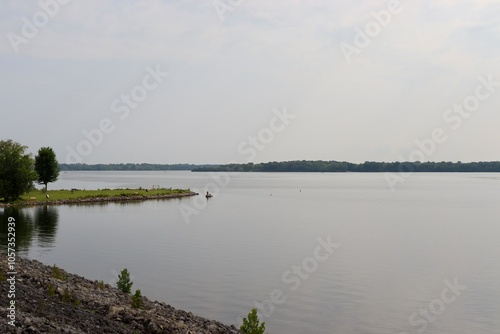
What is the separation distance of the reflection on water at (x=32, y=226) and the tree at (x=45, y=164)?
86.5 ft

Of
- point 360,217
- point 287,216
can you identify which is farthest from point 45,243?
point 360,217

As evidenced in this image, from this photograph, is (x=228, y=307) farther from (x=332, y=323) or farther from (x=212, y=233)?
(x=212, y=233)

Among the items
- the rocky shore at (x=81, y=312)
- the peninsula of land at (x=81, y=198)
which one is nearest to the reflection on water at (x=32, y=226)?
the peninsula of land at (x=81, y=198)

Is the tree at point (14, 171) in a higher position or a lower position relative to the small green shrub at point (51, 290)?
higher

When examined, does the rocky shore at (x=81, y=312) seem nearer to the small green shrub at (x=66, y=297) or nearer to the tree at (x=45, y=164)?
the small green shrub at (x=66, y=297)

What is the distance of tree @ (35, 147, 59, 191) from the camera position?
109625 mm

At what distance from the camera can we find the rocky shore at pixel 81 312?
16156 mm

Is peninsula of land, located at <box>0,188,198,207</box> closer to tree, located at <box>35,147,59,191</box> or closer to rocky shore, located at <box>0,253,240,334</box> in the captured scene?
tree, located at <box>35,147,59,191</box>

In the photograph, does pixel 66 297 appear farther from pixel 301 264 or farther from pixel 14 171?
pixel 14 171

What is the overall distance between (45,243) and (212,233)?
1760cm

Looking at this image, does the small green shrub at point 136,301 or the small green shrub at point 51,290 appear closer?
the small green shrub at point 51,290

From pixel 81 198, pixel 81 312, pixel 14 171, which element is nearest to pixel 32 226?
pixel 14 171

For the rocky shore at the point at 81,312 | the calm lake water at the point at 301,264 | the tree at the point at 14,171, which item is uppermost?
the tree at the point at 14,171

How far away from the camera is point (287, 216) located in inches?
2965
